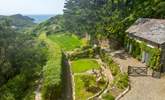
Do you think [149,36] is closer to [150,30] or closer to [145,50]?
[150,30]

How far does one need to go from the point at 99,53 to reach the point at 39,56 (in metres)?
13.7

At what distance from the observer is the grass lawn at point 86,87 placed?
32.0 m

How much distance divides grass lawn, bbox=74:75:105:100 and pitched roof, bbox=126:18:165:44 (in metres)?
10.5

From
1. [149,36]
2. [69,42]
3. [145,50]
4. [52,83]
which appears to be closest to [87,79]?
[52,83]

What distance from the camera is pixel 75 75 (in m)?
40.6

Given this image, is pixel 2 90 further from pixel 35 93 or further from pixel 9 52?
pixel 9 52

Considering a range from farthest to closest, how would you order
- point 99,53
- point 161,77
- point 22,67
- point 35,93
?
point 99,53, point 22,67, point 161,77, point 35,93

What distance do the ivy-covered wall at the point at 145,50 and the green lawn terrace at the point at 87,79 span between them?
6563 mm

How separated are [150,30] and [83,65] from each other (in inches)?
482

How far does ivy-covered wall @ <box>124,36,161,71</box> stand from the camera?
1503 inches

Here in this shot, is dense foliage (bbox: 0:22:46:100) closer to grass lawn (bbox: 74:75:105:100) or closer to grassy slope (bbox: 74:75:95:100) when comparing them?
grassy slope (bbox: 74:75:95:100)

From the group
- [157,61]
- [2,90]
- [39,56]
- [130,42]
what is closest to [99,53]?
[130,42]

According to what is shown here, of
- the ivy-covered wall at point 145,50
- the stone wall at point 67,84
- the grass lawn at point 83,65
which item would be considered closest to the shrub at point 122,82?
the stone wall at point 67,84

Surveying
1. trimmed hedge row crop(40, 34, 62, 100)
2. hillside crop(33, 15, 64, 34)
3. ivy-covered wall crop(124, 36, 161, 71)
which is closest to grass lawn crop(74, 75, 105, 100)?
trimmed hedge row crop(40, 34, 62, 100)
